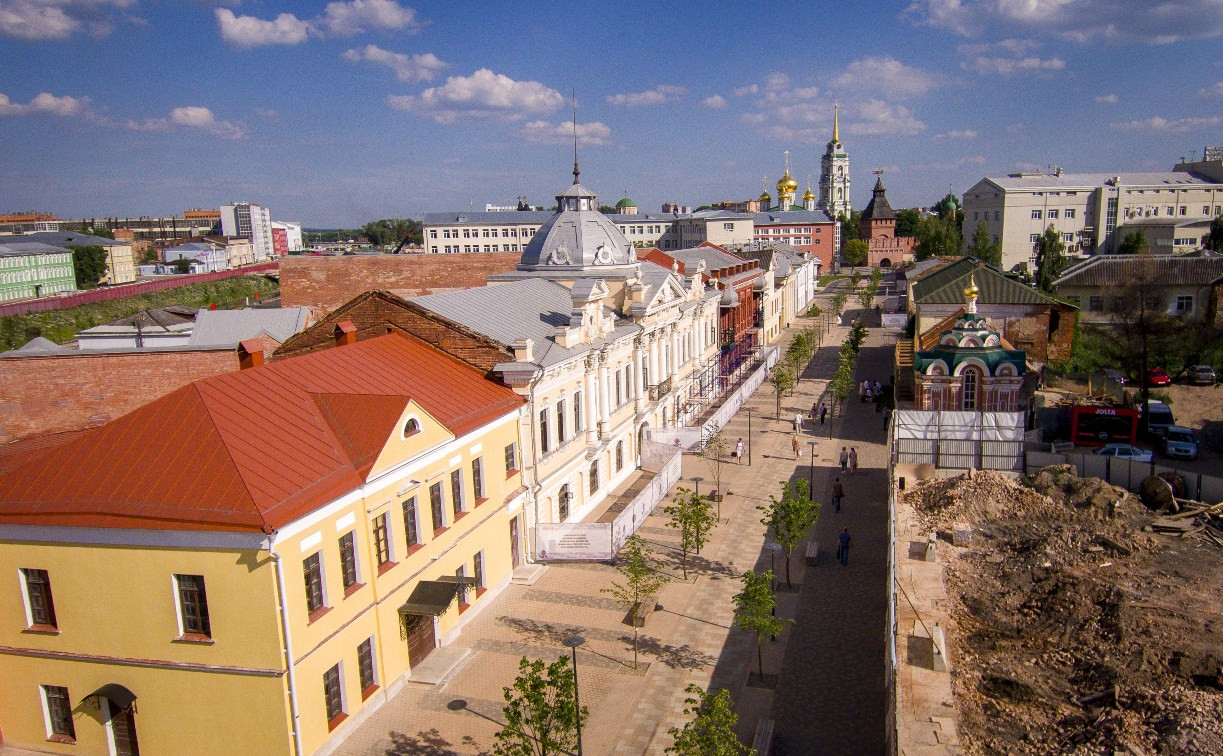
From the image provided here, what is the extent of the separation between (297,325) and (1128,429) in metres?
41.3

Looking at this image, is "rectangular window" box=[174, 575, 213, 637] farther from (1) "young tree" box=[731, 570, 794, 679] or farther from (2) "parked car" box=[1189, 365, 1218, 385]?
(2) "parked car" box=[1189, 365, 1218, 385]

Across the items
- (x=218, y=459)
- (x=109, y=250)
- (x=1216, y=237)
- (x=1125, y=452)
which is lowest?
(x=1125, y=452)

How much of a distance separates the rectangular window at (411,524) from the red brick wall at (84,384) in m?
14.3

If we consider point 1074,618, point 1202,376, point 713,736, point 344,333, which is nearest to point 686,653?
point 713,736

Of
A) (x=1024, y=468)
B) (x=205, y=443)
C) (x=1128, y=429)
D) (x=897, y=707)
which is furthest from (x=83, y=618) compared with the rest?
(x=1128, y=429)

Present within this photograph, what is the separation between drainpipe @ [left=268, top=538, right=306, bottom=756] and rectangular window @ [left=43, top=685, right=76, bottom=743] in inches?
204

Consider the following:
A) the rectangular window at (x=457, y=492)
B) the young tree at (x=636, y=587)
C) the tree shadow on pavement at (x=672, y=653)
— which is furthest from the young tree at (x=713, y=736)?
the rectangular window at (x=457, y=492)

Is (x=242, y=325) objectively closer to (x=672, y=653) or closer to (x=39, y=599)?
(x=39, y=599)

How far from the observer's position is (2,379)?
28.5 meters

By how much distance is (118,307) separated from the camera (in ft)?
306

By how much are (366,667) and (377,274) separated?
38.2 meters

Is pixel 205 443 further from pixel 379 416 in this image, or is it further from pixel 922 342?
pixel 922 342

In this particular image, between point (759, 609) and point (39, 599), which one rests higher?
point (39, 599)

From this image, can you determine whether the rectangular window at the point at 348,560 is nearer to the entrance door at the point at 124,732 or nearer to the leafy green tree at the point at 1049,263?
the entrance door at the point at 124,732
